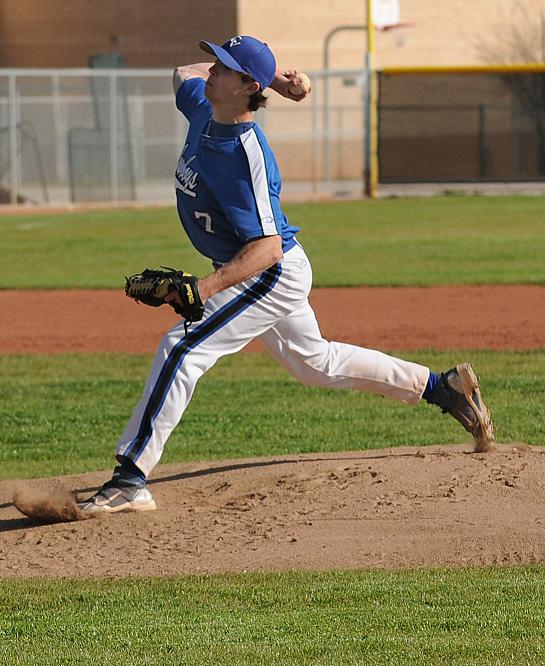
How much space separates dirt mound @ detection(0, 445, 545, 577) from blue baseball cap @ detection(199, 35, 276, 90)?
1854 millimetres

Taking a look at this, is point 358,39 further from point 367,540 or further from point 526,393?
point 367,540

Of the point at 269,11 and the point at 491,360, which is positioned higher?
the point at 269,11

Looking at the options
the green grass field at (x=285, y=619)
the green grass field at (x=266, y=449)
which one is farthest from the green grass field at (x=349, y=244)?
the green grass field at (x=285, y=619)

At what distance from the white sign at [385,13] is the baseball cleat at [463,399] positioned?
23.4 metres

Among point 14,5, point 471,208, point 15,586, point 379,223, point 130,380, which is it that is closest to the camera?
point 15,586

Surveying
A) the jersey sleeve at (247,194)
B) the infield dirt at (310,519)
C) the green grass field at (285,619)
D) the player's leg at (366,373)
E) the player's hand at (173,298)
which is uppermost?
the jersey sleeve at (247,194)

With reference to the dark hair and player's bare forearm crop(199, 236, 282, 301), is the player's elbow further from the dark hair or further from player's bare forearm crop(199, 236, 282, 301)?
the dark hair

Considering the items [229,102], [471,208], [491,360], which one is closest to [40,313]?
[491,360]

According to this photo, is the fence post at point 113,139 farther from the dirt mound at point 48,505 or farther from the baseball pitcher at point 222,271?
the dirt mound at point 48,505

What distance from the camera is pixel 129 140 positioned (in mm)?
26969

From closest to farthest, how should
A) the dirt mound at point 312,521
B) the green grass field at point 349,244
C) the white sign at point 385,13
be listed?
the dirt mound at point 312,521 < the green grass field at point 349,244 < the white sign at point 385,13

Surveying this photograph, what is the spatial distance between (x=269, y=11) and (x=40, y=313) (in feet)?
79.9

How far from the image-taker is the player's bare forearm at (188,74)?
6.15m

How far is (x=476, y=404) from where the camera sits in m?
6.41
